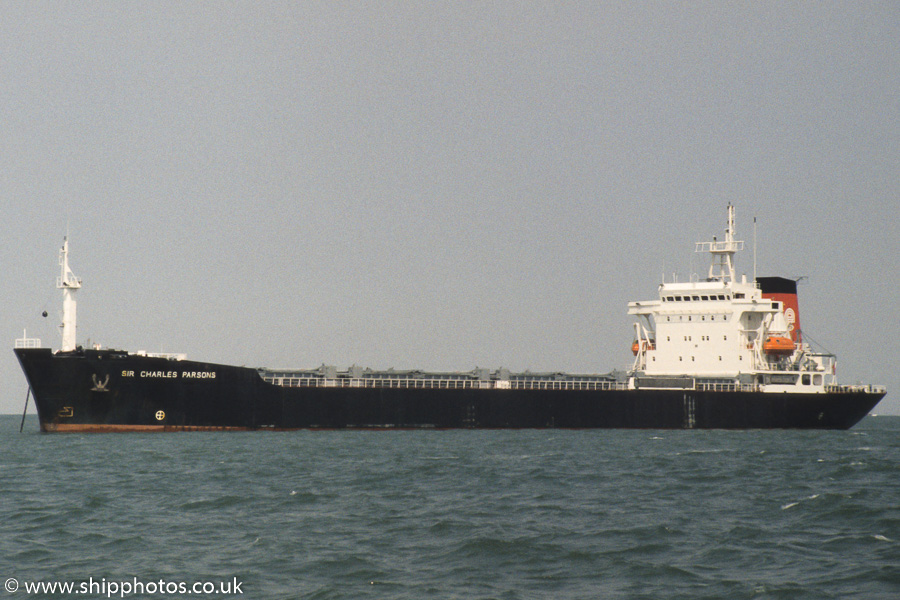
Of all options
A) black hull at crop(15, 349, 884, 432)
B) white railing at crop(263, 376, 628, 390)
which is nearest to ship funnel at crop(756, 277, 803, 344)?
black hull at crop(15, 349, 884, 432)

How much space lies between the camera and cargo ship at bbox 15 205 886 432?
4397 cm

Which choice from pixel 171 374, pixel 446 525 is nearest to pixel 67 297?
pixel 171 374

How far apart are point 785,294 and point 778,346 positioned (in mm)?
5925

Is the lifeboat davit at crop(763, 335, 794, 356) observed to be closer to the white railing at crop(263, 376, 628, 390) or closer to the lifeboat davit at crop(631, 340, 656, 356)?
the lifeboat davit at crop(631, 340, 656, 356)

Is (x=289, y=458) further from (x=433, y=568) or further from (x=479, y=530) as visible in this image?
(x=433, y=568)

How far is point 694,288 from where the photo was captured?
191 ft

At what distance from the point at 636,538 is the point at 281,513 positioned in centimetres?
867

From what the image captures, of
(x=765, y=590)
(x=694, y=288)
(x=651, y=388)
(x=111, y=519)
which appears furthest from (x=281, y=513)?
(x=694, y=288)

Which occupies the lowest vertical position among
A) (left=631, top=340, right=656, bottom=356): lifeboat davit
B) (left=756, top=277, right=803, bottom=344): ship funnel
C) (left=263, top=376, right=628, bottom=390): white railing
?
(left=263, top=376, right=628, bottom=390): white railing

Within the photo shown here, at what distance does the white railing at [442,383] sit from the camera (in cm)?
4959

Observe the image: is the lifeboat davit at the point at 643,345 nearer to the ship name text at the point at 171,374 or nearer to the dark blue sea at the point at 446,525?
the dark blue sea at the point at 446,525

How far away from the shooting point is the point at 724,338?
Answer: 188 ft

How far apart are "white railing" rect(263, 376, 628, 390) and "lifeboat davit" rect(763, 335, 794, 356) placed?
9.57 meters

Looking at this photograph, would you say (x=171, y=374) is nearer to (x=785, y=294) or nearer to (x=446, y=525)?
(x=446, y=525)
